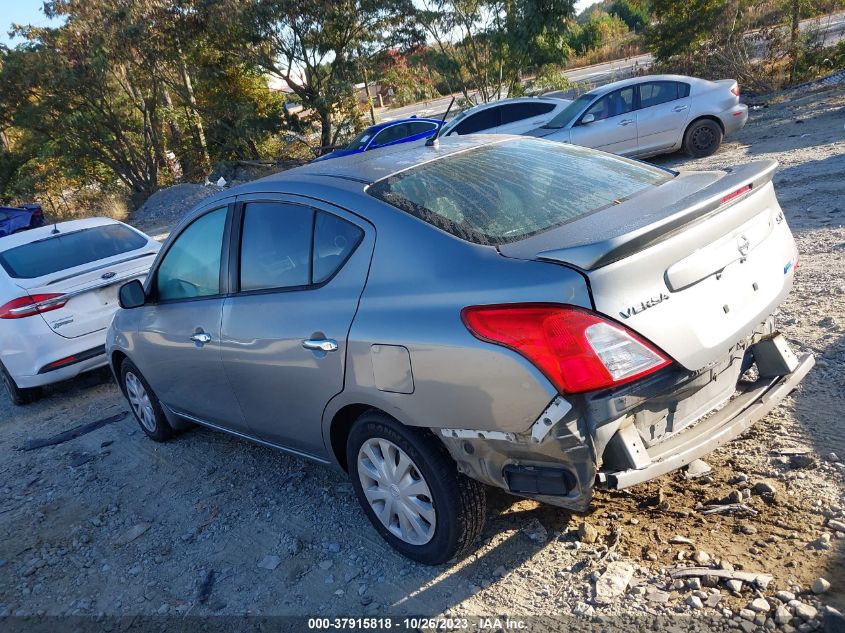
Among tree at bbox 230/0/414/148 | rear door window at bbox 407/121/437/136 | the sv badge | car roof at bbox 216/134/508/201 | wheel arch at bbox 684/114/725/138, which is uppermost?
tree at bbox 230/0/414/148

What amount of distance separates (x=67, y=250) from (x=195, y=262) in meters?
3.47

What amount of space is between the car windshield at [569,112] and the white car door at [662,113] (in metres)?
0.91

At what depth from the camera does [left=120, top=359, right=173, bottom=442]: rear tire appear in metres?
4.98

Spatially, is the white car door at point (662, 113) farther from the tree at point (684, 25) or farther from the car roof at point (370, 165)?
the car roof at point (370, 165)

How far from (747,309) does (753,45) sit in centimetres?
1845

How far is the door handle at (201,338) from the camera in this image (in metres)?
3.89

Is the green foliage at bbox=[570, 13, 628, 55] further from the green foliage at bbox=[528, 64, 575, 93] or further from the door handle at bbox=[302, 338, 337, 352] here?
the door handle at bbox=[302, 338, 337, 352]

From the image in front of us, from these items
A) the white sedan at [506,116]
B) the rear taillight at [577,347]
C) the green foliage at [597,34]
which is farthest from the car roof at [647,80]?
the green foliage at [597,34]

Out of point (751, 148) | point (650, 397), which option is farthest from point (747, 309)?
point (751, 148)

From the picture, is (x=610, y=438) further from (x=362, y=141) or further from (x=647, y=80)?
(x=362, y=141)

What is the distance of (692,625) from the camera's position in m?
2.51

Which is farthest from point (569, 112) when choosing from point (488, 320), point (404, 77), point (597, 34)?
point (597, 34)

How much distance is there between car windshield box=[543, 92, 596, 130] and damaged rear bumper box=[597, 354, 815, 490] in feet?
31.9

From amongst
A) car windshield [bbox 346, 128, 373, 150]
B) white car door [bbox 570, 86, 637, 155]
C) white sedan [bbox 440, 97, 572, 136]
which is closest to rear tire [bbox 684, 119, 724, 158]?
white car door [bbox 570, 86, 637, 155]
